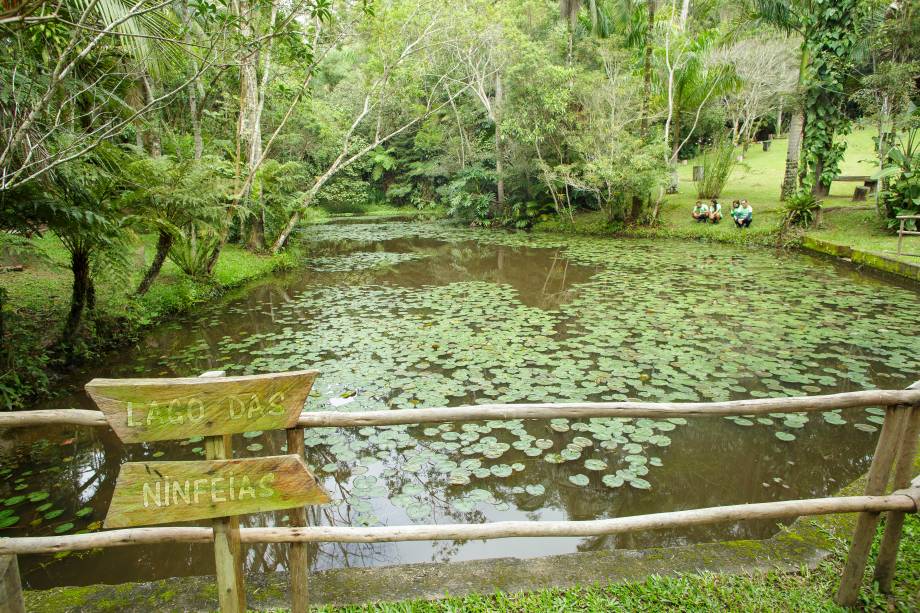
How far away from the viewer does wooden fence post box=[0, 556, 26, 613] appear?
1.65 meters

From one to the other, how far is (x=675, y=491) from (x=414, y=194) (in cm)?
2549

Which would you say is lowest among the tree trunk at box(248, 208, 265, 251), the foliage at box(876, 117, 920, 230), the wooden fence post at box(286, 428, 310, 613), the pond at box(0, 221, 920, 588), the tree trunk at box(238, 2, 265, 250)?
the pond at box(0, 221, 920, 588)

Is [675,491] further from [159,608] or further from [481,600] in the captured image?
[159,608]

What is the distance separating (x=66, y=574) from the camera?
2.69 metres

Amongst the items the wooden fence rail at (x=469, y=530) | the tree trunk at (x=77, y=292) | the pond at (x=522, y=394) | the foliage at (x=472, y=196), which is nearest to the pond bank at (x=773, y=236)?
the pond at (x=522, y=394)

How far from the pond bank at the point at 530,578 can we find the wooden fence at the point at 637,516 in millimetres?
204

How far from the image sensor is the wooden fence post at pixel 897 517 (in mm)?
1972

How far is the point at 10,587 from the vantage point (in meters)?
1.70

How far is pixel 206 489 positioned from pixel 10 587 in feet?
2.97

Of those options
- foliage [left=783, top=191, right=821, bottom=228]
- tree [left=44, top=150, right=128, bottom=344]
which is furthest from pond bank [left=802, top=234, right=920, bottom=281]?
tree [left=44, top=150, right=128, bottom=344]

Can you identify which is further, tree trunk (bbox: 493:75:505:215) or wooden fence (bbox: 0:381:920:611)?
tree trunk (bbox: 493:75:505:215)

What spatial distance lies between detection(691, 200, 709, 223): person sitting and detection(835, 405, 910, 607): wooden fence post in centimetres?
1369

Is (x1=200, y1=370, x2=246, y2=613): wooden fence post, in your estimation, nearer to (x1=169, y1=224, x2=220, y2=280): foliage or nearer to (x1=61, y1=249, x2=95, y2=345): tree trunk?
(x1=61, y1=249, x2=95, y2=345): tree trunk

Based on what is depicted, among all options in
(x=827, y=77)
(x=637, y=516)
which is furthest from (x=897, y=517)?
(x=827, y=77)
